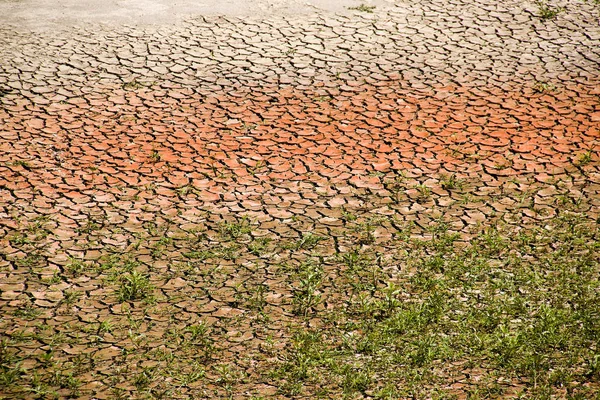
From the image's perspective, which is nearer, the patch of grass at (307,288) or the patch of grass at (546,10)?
the patch of grass at (307,288)

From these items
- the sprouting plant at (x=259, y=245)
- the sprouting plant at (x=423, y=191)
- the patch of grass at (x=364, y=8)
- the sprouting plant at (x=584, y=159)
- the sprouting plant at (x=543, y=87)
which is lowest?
the sprouting plant at (x=259, y=245)

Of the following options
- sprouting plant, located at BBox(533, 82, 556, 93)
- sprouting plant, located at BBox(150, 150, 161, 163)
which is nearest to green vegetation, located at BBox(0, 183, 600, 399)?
sprouting plant, located at BBox(150, 150, 161, 163)

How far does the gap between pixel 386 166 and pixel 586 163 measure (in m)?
1.12

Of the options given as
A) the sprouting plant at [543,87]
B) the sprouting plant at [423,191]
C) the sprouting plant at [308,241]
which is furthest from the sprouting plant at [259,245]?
the sprouting plant at [543,87]

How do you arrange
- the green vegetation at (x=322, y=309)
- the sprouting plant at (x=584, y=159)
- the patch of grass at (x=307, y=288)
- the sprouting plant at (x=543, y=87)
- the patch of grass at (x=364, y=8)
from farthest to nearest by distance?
the patch of grass at (x=364, y=8) < the sprouting plant at (x=543, y=87) < the sprouting plant at (x=584, y=159) < the patch of grass at (x=307, y=288) < the green vegetation at (x=322, y=309)

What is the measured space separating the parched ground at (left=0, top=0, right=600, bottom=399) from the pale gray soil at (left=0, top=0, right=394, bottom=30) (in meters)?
0.29

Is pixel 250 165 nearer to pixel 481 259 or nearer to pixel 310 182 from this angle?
pixel 310 182

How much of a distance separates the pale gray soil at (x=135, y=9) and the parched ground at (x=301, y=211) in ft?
0.96

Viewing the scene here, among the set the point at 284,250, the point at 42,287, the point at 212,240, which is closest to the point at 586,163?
the point at 284,250

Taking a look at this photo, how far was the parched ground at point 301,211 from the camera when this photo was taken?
9.34 ft

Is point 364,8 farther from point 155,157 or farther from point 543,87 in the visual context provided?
point 155,157

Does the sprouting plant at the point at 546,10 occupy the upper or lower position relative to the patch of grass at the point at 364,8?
upper

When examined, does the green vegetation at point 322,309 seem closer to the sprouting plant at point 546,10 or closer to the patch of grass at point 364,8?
the sprouting plant at point 546,10

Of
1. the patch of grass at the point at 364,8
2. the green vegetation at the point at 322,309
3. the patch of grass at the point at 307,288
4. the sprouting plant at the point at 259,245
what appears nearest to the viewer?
the green vegetation at the point at 322,309
